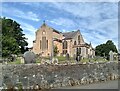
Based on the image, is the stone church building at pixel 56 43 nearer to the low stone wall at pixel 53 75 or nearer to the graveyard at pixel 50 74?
the graveyard at pixel 50 74

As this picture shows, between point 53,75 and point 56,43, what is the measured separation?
54277mm

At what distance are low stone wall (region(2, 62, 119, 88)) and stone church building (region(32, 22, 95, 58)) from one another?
49.7 m

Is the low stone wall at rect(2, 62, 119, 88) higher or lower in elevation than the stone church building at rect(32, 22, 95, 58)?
lower

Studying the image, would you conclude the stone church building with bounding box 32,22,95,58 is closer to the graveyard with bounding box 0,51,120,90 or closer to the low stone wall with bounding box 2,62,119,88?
the graveyard with bounding box 0,51,120,90

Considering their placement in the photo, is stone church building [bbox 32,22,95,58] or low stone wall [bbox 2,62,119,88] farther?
stone church building [bbox 32,22,95,58]

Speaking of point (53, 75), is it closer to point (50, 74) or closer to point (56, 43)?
point (50, 74)

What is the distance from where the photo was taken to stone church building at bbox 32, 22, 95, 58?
6562 centimetres

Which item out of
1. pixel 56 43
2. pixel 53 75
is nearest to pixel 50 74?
pixel 53 75

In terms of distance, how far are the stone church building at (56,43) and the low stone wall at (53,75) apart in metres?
49.7

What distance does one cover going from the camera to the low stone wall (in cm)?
1166

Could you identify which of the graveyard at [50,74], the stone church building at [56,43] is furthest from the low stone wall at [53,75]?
the stone church building at [56,43]

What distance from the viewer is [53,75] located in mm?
12703

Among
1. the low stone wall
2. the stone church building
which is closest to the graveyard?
the low stone wall

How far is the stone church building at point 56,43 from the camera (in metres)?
65.6
